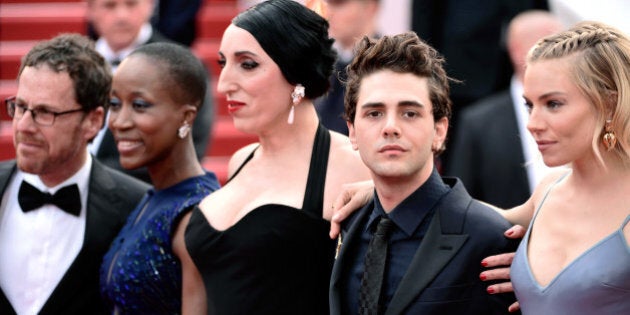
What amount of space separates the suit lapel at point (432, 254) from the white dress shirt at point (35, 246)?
1732mm

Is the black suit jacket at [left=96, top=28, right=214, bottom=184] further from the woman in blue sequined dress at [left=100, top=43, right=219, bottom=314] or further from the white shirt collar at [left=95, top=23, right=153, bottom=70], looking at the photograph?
the woman in blue sequined dress at [left=100, top=43, right=219, bottom=314]

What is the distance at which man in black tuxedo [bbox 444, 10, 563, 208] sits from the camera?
6391 millimetres

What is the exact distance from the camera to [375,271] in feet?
13.0

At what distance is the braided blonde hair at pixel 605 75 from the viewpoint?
3.61m

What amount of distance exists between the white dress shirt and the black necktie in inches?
61.4

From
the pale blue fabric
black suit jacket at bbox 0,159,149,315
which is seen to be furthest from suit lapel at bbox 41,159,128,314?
the pale blue fabric

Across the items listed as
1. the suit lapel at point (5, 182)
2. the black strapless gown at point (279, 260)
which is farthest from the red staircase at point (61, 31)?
the black strapless gown at point (279, 260)

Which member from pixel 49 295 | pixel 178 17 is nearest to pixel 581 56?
pixel 49 295

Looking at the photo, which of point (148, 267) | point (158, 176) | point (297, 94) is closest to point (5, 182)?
point (158, 176)

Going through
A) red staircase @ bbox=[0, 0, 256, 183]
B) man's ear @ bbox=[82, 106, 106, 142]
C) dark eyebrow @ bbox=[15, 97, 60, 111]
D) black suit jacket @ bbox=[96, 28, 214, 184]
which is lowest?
red staircase @ bbox=[0, 0, 256, 183]

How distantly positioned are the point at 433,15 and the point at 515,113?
1281 millimetres

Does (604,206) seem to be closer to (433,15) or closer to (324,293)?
(324,293)

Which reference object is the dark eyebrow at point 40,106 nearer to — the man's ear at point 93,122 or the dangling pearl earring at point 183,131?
the man's ear at point 93,122

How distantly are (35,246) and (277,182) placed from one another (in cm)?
118
